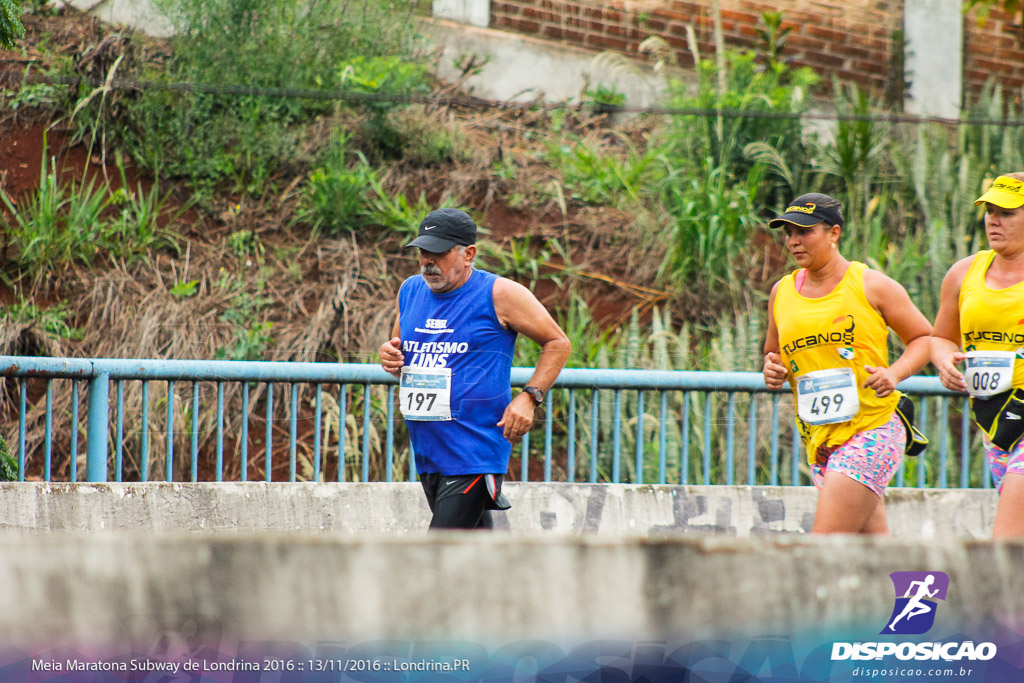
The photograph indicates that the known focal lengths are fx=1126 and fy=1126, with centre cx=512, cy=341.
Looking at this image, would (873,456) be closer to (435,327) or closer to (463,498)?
(463,498)

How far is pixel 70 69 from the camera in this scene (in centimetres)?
1098

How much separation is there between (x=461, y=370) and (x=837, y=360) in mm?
1751

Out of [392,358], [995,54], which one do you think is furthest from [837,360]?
[995,54]

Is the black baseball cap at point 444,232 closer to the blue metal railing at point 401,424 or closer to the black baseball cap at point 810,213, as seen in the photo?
the black baseball cap at point 810,213

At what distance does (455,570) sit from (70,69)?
1008 centimetres

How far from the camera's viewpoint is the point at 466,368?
4867mm

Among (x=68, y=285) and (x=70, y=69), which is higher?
(x=70, y=69)

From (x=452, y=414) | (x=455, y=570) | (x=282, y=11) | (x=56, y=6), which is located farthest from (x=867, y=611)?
(x=56, y=6)

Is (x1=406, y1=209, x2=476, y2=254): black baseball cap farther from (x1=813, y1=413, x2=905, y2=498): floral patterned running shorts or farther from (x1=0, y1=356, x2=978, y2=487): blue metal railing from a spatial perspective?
(x1=813, y1=413, x2=905, y2=498): floral patterned running shorts

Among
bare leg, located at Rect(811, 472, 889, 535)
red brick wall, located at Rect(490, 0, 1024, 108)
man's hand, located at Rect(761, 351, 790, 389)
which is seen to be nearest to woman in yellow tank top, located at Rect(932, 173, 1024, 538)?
bare leg, located at Rect(811, 472, 889, 535)

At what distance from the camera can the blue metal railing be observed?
6078 mm

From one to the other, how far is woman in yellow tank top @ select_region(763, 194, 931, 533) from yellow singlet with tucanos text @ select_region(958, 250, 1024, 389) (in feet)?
0.79

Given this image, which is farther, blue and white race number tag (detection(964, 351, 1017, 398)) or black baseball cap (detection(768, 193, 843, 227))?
black baseball cap (detection(768, 193, 843, 227))

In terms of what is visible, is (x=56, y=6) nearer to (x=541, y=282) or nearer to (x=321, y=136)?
(x=321, y=136)
